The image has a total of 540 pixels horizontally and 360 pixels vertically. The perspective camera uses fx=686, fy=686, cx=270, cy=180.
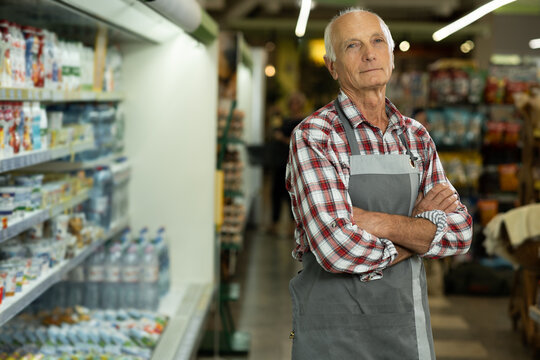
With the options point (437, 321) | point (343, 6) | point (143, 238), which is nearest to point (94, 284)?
point (143, 238)

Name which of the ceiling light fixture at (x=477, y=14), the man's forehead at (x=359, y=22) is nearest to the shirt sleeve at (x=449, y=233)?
the man's forehead at (x=359, y=22)

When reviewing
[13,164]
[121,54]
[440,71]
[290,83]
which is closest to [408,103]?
[440,71]

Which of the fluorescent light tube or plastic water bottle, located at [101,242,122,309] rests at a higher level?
the fluorescent light tube

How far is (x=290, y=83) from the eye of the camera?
20234mm

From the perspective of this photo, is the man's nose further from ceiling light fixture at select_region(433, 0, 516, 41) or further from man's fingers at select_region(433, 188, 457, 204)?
ceiling light fixture at select_region(433, 0, 516, 41)

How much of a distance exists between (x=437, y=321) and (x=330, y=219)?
14.2 feet

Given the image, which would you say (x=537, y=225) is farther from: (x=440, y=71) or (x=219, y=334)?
(x=440, y=71)

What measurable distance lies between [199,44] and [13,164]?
202 centimetres

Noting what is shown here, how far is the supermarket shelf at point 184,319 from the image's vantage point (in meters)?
3.36

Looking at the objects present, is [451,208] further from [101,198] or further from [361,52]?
[101,198]

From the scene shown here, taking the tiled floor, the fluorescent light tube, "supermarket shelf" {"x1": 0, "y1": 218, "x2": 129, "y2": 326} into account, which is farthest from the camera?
the fluorescent light tube

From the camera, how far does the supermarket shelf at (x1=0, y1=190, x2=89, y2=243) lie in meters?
2.60

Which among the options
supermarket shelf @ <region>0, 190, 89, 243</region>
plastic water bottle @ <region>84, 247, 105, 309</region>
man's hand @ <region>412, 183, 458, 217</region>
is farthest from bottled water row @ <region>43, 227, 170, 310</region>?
man's hand @ <region>412, 183, 458, 217</region>

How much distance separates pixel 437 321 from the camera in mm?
5898
